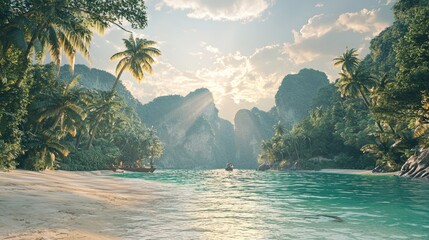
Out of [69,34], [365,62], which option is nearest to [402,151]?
[69,34]

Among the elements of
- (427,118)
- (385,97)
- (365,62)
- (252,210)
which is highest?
(365,62)

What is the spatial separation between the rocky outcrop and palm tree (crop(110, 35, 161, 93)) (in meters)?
34.5

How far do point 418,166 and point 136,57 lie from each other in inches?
1447

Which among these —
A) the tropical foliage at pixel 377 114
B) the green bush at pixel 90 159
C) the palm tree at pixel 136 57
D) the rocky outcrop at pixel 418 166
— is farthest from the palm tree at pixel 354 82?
the green bush at pixel 90 159

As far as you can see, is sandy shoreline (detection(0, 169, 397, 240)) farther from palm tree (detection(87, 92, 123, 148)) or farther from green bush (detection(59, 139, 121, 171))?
palm tree (detection(87, 92, 123, 148))

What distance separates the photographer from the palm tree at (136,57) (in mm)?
42125

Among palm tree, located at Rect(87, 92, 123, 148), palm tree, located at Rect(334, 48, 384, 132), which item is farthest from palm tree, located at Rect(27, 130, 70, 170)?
palm tree, located at Rect(334, 48, 384, 132)

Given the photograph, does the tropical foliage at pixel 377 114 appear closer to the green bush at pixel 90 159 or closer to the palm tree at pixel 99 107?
the palm tree at pixel 99 107

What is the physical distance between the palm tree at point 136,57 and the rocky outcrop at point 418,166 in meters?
34.5

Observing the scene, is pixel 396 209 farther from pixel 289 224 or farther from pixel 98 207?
pixel 98 207

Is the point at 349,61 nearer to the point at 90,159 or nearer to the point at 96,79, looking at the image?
the point at 90,159

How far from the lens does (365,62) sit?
107 m

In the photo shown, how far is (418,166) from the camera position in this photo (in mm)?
31688

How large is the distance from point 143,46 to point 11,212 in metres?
38.1
